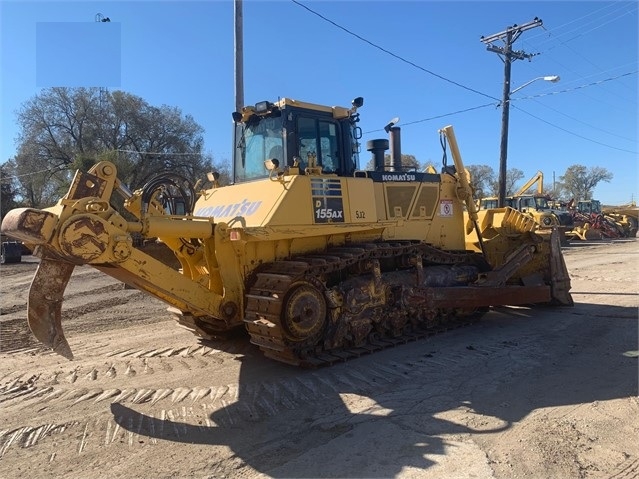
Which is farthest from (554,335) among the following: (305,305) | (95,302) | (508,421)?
(95,302)

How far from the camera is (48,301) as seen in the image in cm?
452

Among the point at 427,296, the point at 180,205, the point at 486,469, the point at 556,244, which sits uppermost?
the point at 180,205

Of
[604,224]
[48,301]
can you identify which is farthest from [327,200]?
[604,224]

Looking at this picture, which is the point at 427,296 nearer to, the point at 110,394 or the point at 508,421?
the point at 508,421

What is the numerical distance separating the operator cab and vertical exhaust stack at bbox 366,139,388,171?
897 mm

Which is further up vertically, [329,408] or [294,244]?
[294,244]

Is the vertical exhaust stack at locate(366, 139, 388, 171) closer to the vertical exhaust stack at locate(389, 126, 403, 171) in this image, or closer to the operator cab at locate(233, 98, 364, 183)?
the vertical exhaust stack at locate(389, 126, 403, 171)

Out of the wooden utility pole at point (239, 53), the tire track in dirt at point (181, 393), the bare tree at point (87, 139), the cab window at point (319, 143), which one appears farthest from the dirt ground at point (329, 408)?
the bare tree at point (87, 139)

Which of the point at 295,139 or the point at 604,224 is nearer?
the point at 295,139

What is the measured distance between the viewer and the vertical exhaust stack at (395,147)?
8.14m

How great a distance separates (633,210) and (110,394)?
37.4 metres

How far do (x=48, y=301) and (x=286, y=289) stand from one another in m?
2.26

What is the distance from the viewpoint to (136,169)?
110 ft

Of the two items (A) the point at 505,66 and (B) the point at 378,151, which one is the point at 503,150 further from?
(B) the point at 378,151
